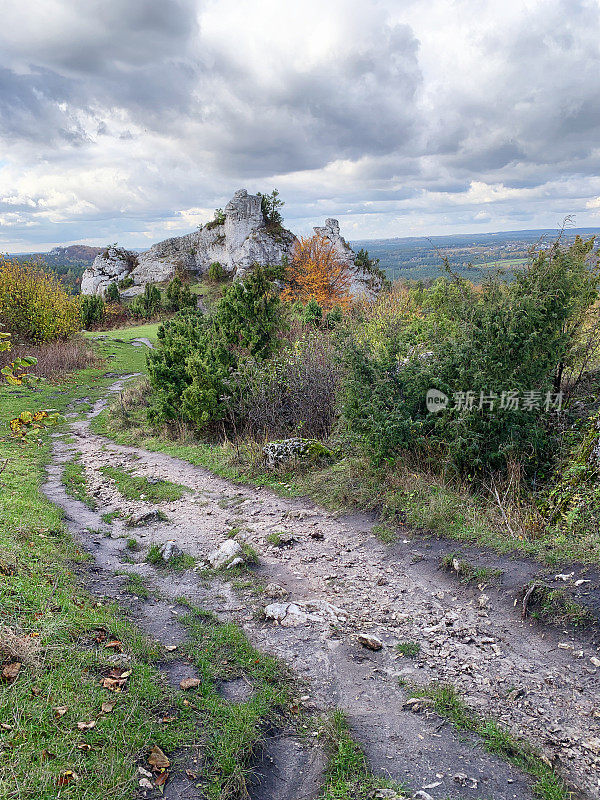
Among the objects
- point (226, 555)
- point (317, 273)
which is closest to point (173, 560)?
point (226, 555)

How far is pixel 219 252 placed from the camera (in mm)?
50500

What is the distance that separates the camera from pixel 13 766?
8.79ft

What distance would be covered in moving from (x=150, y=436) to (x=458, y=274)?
30.0 feet

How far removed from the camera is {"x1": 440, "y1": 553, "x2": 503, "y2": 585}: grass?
203 inches

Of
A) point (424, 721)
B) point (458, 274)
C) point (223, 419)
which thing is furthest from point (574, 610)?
point (223, 419)

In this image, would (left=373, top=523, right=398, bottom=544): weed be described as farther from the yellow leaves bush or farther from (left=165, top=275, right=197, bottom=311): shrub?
(left=165, top=275, right=197, bottom=311): shrub

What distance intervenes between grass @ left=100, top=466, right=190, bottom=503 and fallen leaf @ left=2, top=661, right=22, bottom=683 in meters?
5.20

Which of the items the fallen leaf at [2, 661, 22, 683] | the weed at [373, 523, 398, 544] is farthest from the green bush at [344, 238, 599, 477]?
the fallen leaf at [2, 661, 22, 683]

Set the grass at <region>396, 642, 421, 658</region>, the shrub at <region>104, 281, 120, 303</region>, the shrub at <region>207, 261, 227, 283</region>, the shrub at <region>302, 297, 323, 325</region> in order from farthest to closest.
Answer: the shrub at <region>207, 261, 227, 283</region> < the shrub at <region>104, 281, 120, 303</region> < the shrub at <region>302, 297, 323, 325</region> < the grass at <region>396, 642, 421, 658</region>

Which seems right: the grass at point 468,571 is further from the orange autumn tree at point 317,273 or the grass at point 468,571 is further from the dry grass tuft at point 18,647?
the orange autumn tree at point 317,273

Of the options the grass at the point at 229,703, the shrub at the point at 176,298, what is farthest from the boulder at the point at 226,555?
the shrub at the point at 176,298

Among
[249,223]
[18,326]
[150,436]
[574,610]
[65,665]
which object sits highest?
[249,223]

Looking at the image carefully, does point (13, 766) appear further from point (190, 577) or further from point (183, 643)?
point (190, 577)

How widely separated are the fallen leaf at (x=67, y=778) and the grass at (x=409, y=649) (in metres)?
2.69
